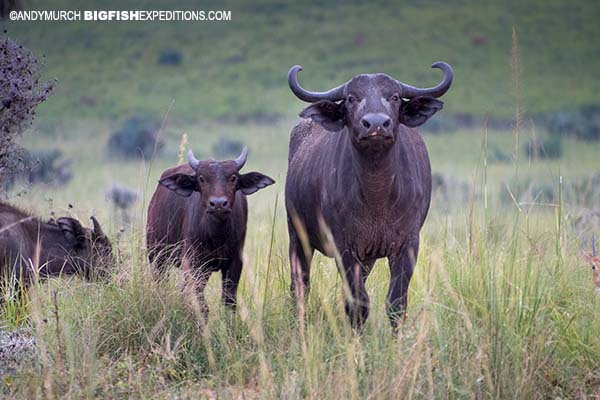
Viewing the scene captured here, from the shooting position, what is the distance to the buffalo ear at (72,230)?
33.6ft

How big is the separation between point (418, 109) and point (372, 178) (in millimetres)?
710

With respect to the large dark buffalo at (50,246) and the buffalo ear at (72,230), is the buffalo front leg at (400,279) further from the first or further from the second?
the buffalo ear at (72,230)

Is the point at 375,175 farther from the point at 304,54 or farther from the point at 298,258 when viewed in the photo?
the point at 304,54

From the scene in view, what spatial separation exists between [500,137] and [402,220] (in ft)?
128

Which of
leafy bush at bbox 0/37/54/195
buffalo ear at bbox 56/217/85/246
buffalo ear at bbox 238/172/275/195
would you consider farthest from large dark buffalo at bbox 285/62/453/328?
→ buffalo ear at bbox 56/217/85/246

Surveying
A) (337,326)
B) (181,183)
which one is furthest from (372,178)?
(181,183)

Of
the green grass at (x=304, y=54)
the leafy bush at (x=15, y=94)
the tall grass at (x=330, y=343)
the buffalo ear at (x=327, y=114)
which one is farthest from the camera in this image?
the green grass at (x=304, y=54)

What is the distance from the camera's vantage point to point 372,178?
25.2 feet

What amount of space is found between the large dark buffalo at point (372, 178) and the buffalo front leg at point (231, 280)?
81 centimetres

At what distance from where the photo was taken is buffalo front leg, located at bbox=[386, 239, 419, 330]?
7.70 m

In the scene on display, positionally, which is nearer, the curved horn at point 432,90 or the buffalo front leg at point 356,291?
the buffalo front leg at point 356,291

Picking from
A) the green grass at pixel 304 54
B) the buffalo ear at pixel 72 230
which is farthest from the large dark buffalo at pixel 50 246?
the green grass at pixel 304 54

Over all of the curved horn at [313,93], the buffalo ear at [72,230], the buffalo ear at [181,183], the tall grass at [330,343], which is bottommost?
the tall grass at [330,343]

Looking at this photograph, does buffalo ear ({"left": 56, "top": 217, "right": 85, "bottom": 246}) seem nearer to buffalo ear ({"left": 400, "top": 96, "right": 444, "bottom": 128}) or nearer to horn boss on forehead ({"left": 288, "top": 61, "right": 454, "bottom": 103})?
horn boss on forehead ({"left": 288, "top": 61, "right": 454, "bottom": 103})
